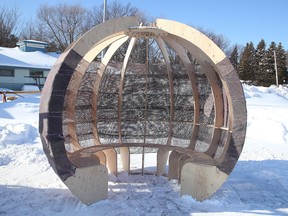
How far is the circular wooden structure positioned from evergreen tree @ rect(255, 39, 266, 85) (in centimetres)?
3831

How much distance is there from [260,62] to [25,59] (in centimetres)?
3103

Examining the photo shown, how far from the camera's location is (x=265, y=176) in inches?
227

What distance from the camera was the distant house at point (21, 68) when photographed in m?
25.0

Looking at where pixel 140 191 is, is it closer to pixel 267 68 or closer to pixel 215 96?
pixel 215 96

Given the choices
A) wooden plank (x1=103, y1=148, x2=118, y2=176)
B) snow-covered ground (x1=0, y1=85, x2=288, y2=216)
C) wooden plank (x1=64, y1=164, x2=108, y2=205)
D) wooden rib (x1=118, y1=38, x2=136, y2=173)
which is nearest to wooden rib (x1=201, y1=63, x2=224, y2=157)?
snow-covered ground (x1=0, y1=85, x2=288, y2=216)

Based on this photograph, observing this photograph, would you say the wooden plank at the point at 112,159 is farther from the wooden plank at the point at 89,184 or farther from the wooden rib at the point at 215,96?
the wooden rib at the point at 215,96

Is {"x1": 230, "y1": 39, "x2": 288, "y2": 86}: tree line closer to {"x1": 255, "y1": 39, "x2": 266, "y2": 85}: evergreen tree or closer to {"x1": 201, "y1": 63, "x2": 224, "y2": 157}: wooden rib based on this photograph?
{"x1": 255, "y1": 39, "x2": 266, "y2": 85}: evergreen tree

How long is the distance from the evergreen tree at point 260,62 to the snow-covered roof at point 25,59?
27.0 metres

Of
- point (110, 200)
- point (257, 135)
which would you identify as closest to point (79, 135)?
point (110, 200)

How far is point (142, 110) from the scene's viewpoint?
6254 millimetres

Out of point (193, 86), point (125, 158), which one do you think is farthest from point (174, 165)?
point (193, 86)

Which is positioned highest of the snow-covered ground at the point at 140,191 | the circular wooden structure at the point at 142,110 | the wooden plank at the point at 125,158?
the circular wooden structure at the point at 142,110

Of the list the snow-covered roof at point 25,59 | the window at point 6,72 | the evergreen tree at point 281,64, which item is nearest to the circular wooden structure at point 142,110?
the snow-covered roof at point 25,59

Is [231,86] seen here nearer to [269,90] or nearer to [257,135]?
[257,135]
